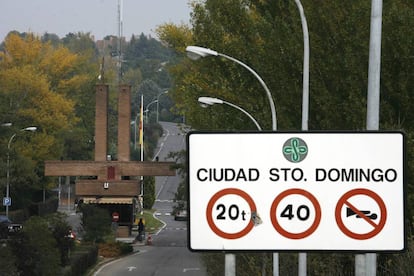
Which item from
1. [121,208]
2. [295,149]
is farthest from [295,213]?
[121,208]

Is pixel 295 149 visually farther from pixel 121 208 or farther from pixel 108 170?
pixel 121 208

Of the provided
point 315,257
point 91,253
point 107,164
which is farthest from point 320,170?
point 107,164

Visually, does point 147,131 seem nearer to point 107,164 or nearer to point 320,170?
point 107,164

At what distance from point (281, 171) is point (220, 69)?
95.1 feet

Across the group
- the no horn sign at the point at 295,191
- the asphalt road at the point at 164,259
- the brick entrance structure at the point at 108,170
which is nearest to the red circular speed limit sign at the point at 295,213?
the no horn sign at the point at 295,191

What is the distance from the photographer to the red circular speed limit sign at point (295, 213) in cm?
568

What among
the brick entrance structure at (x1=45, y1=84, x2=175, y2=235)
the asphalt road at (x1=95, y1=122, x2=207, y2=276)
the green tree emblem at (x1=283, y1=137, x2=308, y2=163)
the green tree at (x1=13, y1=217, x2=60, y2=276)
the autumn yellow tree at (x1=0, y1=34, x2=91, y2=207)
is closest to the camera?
the green tree emblem at (x1=283, y1=137, x2=308, y2=163)

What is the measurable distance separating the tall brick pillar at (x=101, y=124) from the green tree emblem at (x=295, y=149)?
6810 cm

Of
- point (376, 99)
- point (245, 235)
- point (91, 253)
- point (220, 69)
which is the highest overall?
point (220, 69)

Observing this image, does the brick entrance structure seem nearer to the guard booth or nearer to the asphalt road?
the guard booth

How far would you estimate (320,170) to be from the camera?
225 inches

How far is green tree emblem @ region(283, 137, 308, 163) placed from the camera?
5.64m

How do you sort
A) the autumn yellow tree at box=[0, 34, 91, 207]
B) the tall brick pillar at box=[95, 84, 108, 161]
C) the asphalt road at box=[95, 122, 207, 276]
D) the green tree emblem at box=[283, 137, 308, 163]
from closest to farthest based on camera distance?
the green tree emblem at box=[283, 137, 308, 163], the asphalt road at box=[95, 122, 207, 276], the tall brick pillar at box=[95, 84, 108, 161], the autumn yellow tree at box=[0, 34, 91, 207]

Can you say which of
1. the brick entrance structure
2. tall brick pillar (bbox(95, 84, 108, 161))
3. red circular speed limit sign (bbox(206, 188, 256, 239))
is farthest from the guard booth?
red circular speed limit sign (bbox(206, 188, 256, 239))
